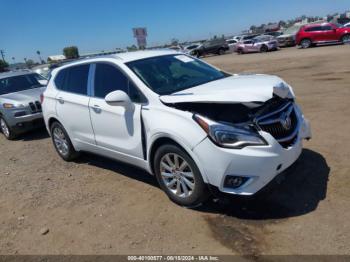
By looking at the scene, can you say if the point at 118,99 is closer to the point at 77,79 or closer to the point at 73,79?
the point at 77,79

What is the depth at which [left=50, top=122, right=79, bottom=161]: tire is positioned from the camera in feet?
19.9

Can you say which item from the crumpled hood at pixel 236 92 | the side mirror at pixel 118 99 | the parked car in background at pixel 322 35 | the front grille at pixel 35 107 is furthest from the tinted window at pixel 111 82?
the parked car in background at pixel 322 35

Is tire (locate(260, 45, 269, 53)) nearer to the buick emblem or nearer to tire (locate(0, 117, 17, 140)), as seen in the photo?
tire (locate(0, 117, 17, 140))

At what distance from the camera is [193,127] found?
3.64 m

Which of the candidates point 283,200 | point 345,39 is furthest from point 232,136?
point 345,39

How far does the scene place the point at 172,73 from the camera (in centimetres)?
472

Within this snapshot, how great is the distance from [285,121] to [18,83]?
8153 millimetres

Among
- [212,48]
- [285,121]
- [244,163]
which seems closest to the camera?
[244,163]

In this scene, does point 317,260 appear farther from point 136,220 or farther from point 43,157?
point 43,157

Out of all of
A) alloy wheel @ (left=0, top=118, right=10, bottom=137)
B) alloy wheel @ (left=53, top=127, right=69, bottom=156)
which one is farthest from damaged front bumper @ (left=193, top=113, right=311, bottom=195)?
alloy wheel @ (left=0, top=118, right=10, bottom=137)

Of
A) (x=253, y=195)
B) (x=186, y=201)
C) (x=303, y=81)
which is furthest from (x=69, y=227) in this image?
(x=303, y=81)

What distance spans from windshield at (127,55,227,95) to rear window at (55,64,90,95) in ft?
3.35

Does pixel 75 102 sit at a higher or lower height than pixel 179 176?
higher

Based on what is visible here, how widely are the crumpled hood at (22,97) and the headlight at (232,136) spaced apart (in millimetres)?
6301
